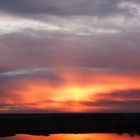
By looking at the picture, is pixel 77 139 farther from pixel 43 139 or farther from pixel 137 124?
pixel 137 124

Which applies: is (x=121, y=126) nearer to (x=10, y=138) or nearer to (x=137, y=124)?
(x=137, y=124)

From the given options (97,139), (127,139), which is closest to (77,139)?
(97,139)

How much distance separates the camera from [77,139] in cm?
5022

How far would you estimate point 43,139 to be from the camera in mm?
51250

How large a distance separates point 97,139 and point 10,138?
9631mm

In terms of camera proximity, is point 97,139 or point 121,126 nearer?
point 97,139

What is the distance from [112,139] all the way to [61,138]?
5930 mm

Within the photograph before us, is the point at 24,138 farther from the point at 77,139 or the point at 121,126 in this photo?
the point at 121,126

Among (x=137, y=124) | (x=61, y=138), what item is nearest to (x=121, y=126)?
(x=137, y=124)

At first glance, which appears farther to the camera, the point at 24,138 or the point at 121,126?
the point at 121,126

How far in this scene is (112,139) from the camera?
50.6 m

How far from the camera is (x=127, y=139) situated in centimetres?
5069

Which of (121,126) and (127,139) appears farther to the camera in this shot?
(121,126)

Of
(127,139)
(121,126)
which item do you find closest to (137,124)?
(121,126)
